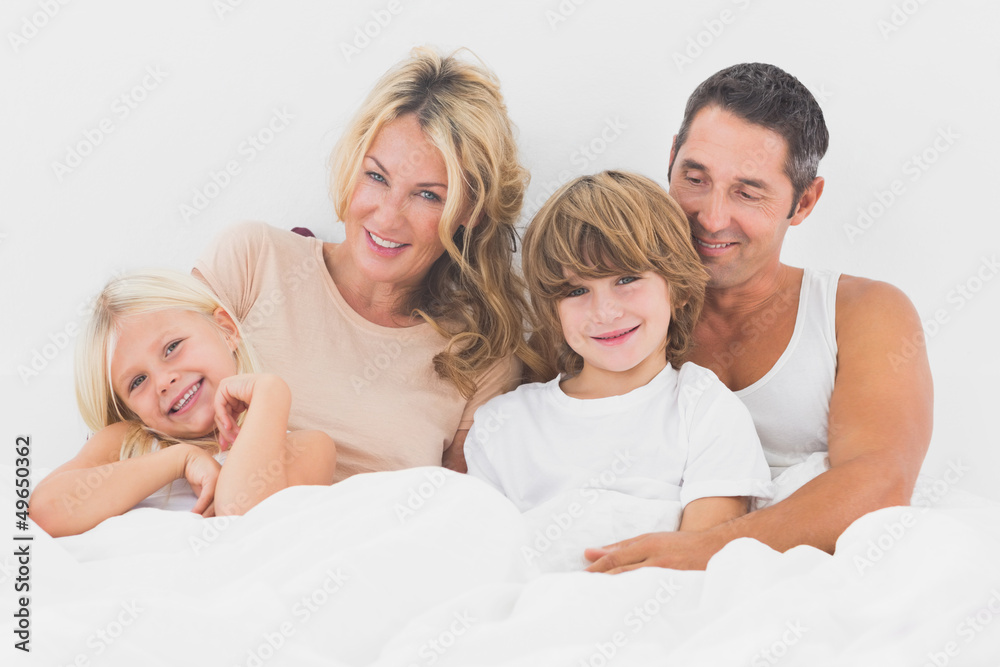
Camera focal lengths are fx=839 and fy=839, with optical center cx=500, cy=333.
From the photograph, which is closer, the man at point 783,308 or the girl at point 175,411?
the girl at point 175,411

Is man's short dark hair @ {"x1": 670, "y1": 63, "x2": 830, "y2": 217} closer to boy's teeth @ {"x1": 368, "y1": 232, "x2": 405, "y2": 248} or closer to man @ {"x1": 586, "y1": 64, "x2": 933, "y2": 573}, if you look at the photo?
man @ {"x1": 586, "y1": 64, "x2": 933, "y2": 573}

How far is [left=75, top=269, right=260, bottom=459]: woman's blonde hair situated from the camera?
1479 millimetres

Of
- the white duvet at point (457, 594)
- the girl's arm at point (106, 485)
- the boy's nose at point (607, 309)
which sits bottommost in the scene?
the girl's arm at point (106, 485)

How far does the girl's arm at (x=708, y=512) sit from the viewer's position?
1316 millimetres

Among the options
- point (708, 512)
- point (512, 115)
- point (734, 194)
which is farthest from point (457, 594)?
point (512, 115)

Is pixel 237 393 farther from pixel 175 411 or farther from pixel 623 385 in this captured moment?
pixel 623 385

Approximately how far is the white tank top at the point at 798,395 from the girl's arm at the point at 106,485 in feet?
3.27

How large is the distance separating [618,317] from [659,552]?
1.33ft

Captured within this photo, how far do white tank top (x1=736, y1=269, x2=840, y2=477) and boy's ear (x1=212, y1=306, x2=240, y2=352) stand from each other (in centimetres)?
97

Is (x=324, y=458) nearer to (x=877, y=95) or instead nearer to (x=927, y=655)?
(x=927, y=655)

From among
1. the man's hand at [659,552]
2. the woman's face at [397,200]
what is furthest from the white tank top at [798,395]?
the woman's face at [397,200]

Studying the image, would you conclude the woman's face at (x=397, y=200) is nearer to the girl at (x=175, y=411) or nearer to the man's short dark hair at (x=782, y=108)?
the girl at (x=175, y=411)

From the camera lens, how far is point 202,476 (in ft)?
Answer: 4.50

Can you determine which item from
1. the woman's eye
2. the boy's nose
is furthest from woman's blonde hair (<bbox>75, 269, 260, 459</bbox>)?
the boy's nose
